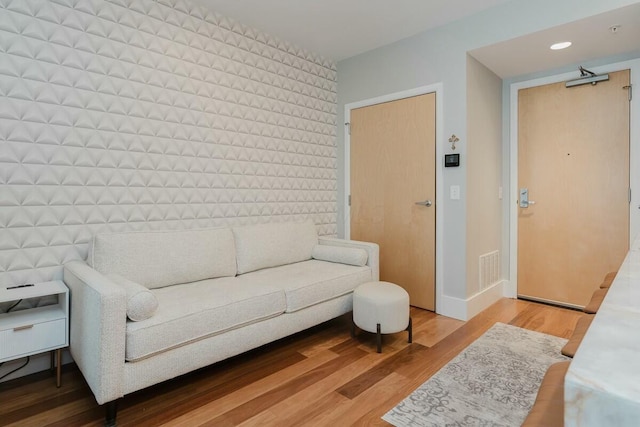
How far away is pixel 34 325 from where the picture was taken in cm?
187

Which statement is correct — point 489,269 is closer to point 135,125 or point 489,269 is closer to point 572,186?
point 572,186

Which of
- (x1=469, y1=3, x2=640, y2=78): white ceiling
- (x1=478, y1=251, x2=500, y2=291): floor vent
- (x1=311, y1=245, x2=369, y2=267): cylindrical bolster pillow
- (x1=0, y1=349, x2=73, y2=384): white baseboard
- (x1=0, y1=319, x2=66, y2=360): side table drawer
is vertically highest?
(x1=469, y1=3, x2=640, y2=78): white ceiling

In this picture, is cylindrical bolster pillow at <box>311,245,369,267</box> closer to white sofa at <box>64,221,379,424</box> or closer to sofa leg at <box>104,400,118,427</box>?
white sofa at <box>64,221,379,424</box>

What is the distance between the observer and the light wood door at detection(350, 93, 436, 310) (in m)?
3.33

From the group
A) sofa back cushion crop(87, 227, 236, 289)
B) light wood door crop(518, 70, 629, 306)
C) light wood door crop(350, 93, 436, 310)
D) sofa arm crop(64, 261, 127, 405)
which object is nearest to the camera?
sofa arm crop(64, 261, 127, 405)

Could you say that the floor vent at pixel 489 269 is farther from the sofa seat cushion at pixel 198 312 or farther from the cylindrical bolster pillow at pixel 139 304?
the cylindrical bolster pillow at pixel 139 304

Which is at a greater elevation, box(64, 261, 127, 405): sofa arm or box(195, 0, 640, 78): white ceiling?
box(195, 0, 640, 78): white ceiling

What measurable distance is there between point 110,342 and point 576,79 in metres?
4.17

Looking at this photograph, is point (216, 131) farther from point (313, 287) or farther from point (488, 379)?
point (488, 379)

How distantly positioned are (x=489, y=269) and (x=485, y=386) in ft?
5.76

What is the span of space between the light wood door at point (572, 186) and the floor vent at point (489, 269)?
0.86 ft

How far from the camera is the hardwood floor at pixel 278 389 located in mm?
1729

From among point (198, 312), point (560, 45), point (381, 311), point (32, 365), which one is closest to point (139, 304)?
point (198, 312)

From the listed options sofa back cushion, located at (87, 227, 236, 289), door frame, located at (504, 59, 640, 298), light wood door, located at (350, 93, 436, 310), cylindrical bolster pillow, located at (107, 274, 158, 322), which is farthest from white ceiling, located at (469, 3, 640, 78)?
cylindrical bolster pillow, located at (107, 274, 158, 322)
